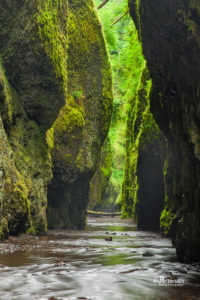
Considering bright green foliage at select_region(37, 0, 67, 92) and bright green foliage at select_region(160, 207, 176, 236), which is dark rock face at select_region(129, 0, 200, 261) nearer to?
bright green foliage at select_region(160, 207, 176, 236)

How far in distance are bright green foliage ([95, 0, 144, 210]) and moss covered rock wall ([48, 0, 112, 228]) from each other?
6.10ft

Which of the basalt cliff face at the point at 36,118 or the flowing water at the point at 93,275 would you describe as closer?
the flowing water at the point at 93,275

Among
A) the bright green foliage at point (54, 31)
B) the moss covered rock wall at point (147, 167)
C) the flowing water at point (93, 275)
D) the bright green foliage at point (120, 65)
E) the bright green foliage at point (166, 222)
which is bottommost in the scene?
the flowing water at point (93, 275)

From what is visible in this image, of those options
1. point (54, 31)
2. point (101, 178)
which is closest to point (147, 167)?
point (54, 31)

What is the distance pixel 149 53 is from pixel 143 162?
8.83 m

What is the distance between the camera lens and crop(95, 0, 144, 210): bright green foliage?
20828 mm

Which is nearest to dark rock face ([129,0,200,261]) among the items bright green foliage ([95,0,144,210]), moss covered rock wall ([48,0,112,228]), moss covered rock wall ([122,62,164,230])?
moss covered rock wall ([122,62,164,230])

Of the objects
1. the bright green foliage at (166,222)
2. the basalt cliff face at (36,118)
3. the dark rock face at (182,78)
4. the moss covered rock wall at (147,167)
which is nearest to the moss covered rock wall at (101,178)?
the moss covered rock wall at (147,167)

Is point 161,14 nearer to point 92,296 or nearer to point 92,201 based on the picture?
point 92,296

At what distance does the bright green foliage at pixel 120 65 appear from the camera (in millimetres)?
20828

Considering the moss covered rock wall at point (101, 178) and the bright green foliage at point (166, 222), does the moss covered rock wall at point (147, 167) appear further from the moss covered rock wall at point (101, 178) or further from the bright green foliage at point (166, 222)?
the moss covered rock wall at point (101, 178)

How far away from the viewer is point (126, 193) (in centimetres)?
2598

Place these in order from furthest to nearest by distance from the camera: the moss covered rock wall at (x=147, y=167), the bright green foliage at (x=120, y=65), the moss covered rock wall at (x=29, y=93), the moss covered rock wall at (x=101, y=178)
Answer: the moss covered rock wall at (x=101, y=178) → the bright green foliage at (x=120, y=65) → the moss covered rock wall at (x=147, y=167) → the moss covered rock wall at (x=29, y=93)

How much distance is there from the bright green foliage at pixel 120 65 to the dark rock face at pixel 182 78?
867 centimetres
